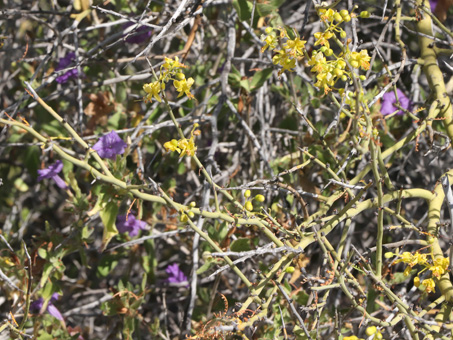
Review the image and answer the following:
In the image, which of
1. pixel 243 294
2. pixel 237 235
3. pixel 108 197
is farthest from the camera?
pixel 243 294

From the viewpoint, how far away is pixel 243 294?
1971 mm

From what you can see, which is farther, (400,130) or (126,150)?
(400,130)

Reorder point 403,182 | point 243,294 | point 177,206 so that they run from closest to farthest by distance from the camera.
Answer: point 177,206
point 243,294
point 403,182

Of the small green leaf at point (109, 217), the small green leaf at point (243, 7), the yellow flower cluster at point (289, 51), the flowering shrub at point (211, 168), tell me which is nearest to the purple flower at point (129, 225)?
the flowering shrub at point (211, 168)

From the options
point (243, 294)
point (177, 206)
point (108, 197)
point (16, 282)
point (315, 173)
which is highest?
point (177, 206)

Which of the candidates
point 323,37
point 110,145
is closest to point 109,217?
point 110,145

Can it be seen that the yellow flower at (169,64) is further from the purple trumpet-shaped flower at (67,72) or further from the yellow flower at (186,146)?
the purple trumpet-shaped flower at (67,72)

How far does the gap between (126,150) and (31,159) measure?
0.59m

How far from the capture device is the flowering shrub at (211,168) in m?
1.51

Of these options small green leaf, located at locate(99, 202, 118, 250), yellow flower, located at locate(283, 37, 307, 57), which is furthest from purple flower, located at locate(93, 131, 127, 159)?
yellow flower, located at locate(283, 37, 307, 57)

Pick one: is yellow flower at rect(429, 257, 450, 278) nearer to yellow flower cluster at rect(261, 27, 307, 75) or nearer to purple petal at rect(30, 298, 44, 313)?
yellow flower cluster at rect(261, 27, 307, 75)

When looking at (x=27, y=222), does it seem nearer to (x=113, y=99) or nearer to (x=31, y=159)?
(x=31, y=159)

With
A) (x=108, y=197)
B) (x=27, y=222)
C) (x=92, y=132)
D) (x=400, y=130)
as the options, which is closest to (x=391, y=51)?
(x=400, y=130)

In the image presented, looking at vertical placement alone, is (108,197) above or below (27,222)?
above
